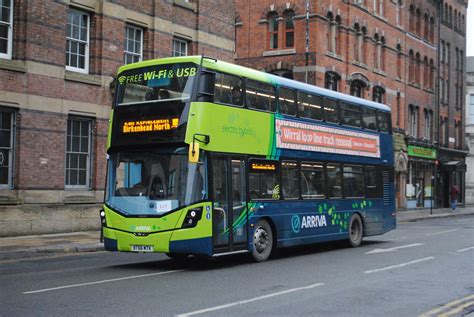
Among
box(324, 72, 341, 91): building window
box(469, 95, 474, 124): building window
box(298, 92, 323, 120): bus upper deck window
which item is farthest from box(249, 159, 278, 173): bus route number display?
box(469, 95, 474, 124): building window

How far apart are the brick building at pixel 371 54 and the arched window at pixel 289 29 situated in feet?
0.19

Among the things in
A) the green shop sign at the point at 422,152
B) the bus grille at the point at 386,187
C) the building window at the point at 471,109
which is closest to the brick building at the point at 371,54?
the green shop sign at the point at 422,152

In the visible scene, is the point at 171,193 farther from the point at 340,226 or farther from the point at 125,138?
the point at 340,226

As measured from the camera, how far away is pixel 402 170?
1817 inches

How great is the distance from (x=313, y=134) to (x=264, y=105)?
7.21 feet

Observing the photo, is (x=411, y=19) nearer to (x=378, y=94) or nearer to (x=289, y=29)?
(x=378, y=94)

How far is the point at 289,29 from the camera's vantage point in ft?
126

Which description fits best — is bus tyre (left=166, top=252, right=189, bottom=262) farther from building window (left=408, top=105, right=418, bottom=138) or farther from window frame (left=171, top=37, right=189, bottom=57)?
building window (left=408, top=105, right=418, bottom=138)

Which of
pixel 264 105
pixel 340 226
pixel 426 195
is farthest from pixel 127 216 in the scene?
pixel 426 195

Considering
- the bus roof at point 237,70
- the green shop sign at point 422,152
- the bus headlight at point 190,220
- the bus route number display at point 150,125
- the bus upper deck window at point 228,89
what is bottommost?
the bus headlight at point 190,220

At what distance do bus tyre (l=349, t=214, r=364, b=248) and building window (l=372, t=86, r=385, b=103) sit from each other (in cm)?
2546

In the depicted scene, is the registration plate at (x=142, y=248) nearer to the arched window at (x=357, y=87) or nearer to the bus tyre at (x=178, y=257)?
the bus tyre at (x=178, y=257)

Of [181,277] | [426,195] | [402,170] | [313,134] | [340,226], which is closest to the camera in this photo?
[181,277]

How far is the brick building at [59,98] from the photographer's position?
2036 cm
